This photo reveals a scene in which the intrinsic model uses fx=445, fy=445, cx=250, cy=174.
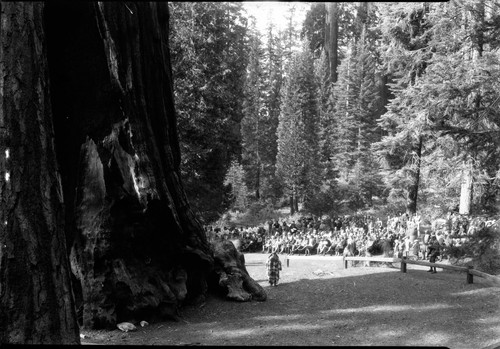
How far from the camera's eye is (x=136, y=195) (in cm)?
841

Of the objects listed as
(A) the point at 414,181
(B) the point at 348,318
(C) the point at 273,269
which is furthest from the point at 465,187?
(B) the point at 348,318

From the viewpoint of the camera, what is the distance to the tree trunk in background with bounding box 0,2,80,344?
159 inches

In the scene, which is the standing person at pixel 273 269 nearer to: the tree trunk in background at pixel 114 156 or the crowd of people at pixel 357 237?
the crowd of people at pixel 357 237

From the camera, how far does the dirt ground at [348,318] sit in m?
7.06

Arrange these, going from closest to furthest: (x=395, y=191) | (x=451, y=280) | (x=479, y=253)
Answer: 1. (x=479, y=253)
2. (x=451, y=280)
3. (x=395, y=191)

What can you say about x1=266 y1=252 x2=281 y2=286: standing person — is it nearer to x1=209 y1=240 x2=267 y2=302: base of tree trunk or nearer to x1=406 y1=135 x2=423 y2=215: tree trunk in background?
x1=209 y1=240 x2=267 y2=302: base of tree trunk

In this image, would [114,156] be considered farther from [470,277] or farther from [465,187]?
[465,187]

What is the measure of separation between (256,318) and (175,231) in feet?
8.04

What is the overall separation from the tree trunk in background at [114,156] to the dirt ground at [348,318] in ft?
2.80

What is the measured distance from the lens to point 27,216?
4.05 m

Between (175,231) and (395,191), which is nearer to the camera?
(175,231)

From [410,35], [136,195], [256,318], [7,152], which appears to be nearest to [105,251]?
[136,195]

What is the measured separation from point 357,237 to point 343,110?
43.7 feet

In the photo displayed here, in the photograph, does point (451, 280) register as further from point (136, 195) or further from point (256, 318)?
point (136, 195)
